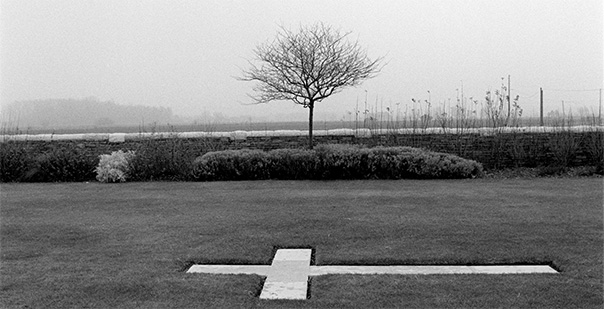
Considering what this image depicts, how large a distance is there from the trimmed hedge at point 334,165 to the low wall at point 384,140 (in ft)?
6.01

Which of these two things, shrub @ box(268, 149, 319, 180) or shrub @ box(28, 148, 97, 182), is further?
shrub @ box(28, 148, 97, 182)

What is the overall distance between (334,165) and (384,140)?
9.15ft

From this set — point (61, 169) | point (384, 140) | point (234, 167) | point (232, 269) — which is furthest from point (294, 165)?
point (232, 269)

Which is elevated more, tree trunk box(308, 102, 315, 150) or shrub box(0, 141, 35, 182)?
tree trunk box(308, 102, 315, 150)

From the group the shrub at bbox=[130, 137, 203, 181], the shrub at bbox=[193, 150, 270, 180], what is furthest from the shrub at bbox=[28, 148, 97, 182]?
the shrub at bbox=[193, 150, 270, 180]

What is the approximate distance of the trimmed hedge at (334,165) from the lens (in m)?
11.7

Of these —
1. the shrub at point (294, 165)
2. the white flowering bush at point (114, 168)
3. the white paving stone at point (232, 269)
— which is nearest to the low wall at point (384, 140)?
the white flowering bush at point (114, 168)

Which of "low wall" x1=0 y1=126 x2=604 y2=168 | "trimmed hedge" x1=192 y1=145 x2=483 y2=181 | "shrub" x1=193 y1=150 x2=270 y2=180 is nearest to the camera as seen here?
"trimmed hedge" x1=192 y1=145 x2=483 y2=181

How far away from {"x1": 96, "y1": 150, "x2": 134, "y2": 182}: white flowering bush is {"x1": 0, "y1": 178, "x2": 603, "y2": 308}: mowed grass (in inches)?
71.6

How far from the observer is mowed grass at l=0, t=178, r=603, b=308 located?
4.02m

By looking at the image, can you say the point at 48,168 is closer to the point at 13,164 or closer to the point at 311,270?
the point at 13,164

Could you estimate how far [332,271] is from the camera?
4.66m

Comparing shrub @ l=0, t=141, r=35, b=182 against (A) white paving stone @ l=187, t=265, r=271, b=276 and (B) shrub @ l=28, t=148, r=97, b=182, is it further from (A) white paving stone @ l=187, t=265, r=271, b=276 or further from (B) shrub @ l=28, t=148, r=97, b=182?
(A) white paving stone @ l=187, t=265, r=271, b=276

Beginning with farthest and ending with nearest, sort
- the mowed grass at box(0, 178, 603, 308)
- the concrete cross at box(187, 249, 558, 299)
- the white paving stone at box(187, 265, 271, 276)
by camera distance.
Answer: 1. the white paving stone at box(187, 265, 271, 276)
2. the concrete cross at box(187, 249, 558, 299)
3. the mowed grass at box(0, 178, 603, 308)
